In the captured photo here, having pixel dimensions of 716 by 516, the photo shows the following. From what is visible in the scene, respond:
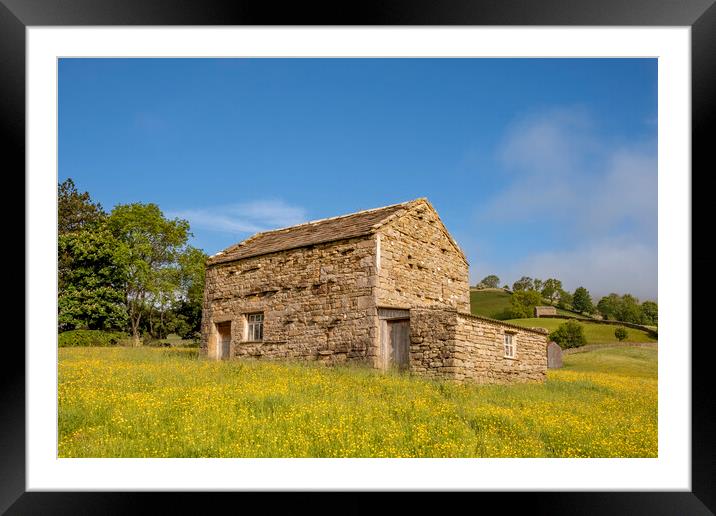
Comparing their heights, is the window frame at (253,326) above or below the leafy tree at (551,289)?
below

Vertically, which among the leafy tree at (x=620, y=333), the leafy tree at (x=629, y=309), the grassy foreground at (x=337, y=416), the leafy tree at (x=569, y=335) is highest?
the leafy tree at (x=629, y=309)

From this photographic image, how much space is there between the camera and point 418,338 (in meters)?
12.8

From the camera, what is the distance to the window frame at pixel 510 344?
44.9 ft

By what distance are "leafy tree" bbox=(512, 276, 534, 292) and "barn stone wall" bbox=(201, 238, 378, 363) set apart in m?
3.53

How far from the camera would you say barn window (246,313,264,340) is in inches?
640

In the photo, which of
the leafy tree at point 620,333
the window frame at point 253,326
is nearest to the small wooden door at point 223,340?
the window frame at point 253,326

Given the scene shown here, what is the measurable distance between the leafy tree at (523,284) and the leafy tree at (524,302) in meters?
0.37

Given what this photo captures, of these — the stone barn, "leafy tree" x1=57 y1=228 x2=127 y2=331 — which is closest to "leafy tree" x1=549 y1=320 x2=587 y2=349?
the stone barn

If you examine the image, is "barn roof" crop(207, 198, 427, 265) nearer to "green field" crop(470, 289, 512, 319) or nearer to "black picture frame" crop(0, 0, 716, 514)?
"green field" crop(470, 289, 512, 319)

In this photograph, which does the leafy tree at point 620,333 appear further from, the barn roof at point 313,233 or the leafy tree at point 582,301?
the barn roof at point 313,233
